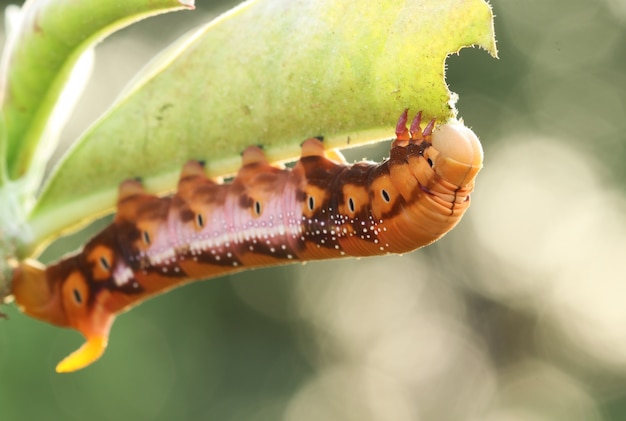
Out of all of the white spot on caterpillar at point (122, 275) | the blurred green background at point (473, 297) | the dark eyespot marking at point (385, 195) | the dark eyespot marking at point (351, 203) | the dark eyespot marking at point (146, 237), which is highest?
the dark eyespot marking at point (385, 195)

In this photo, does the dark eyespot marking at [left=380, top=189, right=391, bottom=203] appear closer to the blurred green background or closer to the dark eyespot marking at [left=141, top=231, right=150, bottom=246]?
the dark eyespot marking at [left=141, top=231, right=150, bottom=246]

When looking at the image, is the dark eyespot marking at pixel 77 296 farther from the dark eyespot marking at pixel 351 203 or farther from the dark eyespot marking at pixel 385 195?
the dark eyespot marking at pixel 385 195

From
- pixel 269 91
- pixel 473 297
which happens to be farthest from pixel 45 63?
pixel 473 297

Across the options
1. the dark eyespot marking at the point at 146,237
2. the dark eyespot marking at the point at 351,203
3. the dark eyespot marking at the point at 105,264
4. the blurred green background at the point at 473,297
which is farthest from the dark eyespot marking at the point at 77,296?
the blurred green background at the point at 473,297

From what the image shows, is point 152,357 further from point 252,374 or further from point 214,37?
point 214,37

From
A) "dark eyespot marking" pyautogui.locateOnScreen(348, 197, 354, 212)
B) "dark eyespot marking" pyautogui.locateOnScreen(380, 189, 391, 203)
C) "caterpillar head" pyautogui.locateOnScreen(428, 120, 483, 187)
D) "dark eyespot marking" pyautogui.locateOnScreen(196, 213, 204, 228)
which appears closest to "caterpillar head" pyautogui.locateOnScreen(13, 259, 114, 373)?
"dark eyespot marking" pyautogui.locateOnScreen(196, 213, 204, 228)

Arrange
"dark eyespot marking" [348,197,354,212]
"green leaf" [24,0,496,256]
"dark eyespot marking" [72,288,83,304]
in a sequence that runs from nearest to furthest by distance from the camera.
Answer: "green leaf" [24,0,496,256] → "dark eyespot marking" [348,197,354,212] → "dark eyespot marking" [72,288,83,304]
